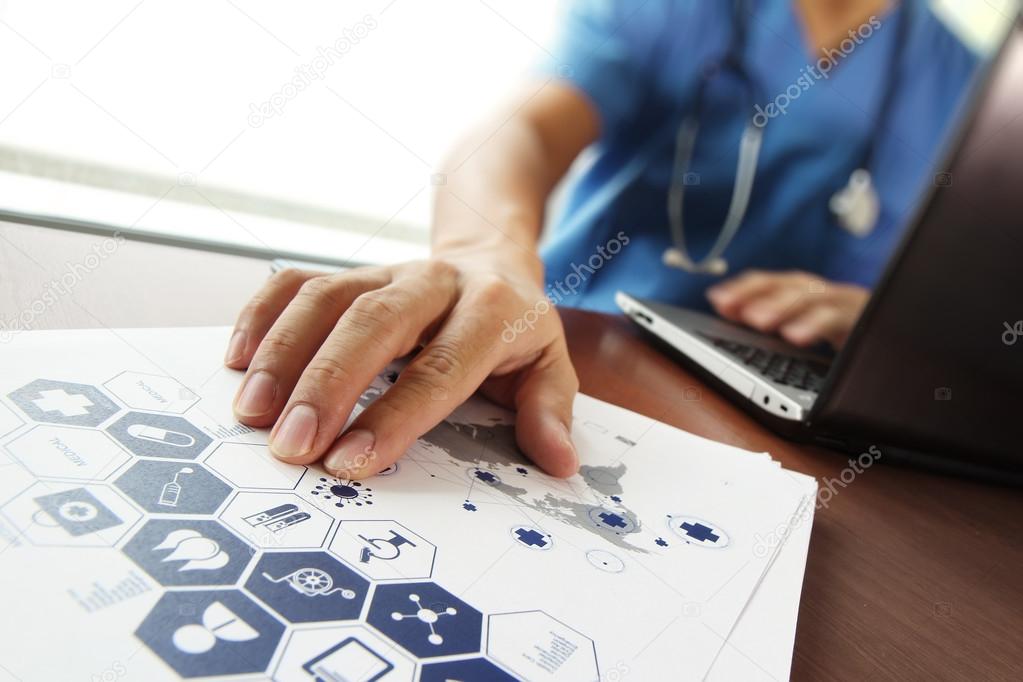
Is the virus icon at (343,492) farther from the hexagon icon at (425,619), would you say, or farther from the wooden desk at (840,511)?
the wooden desk at (840,511)

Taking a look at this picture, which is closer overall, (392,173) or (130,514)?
(130,514)

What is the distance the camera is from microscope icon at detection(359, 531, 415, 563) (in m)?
0.38

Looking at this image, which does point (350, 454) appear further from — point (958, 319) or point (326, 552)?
point (958, 319)

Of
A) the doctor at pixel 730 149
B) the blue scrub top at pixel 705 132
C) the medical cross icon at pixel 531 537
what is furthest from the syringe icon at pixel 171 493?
the blue scrub top at pixel 705 132

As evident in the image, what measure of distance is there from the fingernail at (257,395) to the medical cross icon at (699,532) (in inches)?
12.6

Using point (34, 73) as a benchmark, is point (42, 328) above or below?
below

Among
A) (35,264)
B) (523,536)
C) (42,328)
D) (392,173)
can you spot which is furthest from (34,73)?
(523,536)

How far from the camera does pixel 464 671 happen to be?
1.05ft

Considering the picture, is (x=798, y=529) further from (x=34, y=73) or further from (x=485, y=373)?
(x=34, y=73)

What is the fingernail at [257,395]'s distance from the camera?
479 mm

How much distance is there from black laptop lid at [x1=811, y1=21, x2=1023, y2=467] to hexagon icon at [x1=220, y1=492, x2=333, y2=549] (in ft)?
1.63

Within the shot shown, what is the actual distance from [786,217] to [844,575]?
2.85 ft

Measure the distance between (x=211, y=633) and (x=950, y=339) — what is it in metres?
0.65

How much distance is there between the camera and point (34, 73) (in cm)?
130
